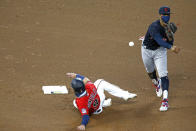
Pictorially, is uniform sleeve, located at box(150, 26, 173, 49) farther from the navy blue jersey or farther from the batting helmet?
the batting helmet

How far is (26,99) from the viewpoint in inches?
337

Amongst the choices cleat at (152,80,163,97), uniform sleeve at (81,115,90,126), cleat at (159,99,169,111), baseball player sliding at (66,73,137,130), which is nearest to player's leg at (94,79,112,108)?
baseball player sliding at (66,73,137,130)

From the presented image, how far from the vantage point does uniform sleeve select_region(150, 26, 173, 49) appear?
25.9 feet

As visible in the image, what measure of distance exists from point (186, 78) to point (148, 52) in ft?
6.73

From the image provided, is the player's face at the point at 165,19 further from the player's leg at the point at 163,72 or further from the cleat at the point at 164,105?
the cleat at the point at 164,105

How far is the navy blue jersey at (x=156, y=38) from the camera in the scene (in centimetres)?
791

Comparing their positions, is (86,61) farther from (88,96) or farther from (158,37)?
(158,37)

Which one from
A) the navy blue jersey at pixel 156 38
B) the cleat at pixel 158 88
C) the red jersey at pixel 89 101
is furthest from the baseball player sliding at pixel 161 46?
the red jersey at pixel 89 101

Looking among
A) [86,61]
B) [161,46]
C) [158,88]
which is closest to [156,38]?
[161,46]

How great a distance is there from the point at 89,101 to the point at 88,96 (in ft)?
0.35

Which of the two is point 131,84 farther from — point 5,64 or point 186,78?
point 5,64

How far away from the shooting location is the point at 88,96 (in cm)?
768

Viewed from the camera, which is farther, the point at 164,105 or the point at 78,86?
the point at 164,105

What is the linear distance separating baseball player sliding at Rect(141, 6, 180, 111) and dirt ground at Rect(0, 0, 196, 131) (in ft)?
2.16
